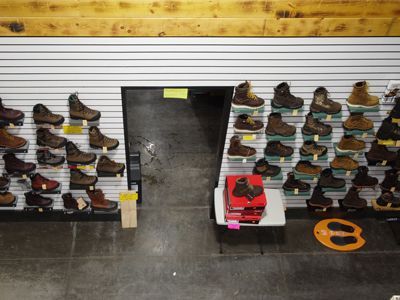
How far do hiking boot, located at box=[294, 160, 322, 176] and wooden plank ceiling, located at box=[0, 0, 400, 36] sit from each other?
6.42 feet

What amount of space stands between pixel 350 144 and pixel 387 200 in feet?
4.90

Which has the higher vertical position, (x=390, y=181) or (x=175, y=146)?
(x=390, y=181)

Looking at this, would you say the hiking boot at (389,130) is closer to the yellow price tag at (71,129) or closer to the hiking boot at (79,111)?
the hiking boot at (79,111)

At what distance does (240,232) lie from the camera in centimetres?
612

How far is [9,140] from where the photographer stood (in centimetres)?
504

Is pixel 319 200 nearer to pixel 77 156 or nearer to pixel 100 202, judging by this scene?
pixel 100 202

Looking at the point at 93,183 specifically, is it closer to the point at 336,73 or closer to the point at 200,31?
the point at 200,31

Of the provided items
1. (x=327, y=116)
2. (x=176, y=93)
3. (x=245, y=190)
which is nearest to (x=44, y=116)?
(x=176, y=93)

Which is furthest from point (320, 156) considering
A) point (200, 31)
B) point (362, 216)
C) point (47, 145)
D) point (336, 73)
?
point (47, 145)

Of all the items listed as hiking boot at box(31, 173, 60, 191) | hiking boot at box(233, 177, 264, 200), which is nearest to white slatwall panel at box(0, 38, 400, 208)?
hiking boot at box(31, 173, 60, 191)

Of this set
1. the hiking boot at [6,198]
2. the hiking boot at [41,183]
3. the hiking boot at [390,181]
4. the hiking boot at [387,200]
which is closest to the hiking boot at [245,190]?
the hiking boot at [390,181]

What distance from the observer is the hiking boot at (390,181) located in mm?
5770

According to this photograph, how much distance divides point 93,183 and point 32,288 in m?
1.62

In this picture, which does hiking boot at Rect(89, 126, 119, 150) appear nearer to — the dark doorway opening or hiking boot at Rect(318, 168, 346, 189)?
the dark doorway opening
